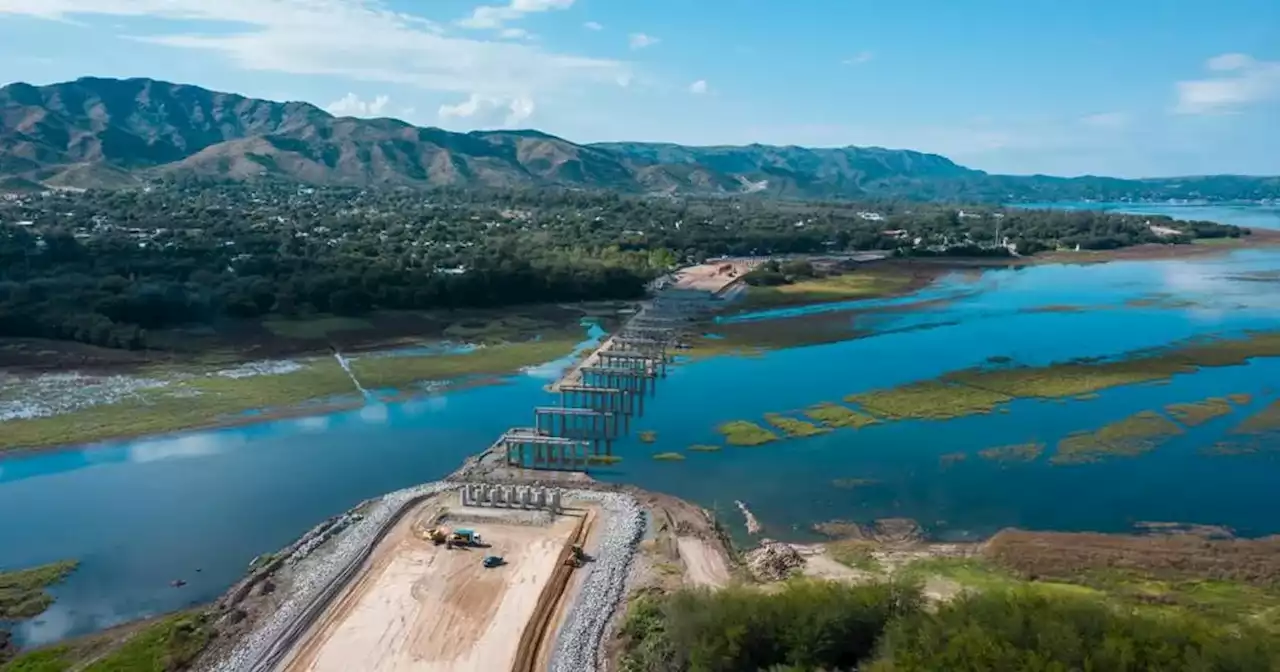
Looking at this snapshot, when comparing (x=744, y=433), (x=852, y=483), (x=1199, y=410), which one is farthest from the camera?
(x=1199, y=410)

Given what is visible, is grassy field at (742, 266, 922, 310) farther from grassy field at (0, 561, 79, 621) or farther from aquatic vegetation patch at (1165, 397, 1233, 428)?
grassy field at (0, 561, 79, 621)

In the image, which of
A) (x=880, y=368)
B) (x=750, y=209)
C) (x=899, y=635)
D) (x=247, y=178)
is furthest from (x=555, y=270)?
(x=247, y=178)

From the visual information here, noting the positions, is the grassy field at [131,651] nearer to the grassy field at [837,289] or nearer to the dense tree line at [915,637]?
the dense tree line at [915,637]

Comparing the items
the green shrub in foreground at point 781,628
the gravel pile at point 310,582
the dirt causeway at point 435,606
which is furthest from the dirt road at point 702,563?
the gravel pile at point 310,582

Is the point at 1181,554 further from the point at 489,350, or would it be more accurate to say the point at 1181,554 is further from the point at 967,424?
the point at 489,350

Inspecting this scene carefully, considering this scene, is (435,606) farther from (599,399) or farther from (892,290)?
(892,290)

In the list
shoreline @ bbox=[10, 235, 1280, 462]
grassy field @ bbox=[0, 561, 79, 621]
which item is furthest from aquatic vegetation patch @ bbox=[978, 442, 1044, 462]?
grassy field @ bbox=[0, 561, 79, 621]

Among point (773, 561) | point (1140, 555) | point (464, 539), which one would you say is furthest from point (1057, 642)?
point (464, 539)
